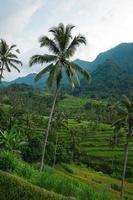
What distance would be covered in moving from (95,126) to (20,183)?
498ft

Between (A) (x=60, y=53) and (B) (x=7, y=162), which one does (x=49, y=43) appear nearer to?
(A) (x=60, y=53)

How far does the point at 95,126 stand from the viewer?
163625mm

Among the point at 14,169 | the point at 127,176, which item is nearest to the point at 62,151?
the point at 127,176

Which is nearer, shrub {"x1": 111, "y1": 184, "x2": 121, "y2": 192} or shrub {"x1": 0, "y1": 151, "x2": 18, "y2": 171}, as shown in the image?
shrub {"x1": 0, "y1": 151, "x2": 18, "y2": 171}

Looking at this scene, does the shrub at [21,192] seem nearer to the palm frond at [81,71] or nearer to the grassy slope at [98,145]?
the palm frond at [81,71]

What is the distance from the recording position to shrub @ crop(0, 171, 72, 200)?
12203 millimetres

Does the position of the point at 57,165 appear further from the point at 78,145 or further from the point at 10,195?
the point at 10,195

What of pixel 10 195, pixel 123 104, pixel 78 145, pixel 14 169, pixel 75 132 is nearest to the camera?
pixel 10 195

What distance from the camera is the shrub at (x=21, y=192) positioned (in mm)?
12203

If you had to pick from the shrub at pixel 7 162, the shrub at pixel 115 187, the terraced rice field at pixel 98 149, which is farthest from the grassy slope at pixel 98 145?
the shrub at pixel 7 162

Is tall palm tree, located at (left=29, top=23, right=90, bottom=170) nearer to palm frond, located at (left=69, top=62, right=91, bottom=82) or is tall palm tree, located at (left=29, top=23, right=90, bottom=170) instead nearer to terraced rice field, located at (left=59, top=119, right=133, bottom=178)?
palm frond, located at (left=69, top=62, right=91, bottom=82)

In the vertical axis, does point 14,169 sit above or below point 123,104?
below

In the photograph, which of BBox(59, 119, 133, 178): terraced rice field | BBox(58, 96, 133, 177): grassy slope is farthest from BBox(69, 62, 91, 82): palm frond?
BBox(58, 96, 133, 177): grassy slope

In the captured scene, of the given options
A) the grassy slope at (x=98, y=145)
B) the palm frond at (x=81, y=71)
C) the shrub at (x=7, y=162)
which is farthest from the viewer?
the grassy slope at (x=98, y=145)
